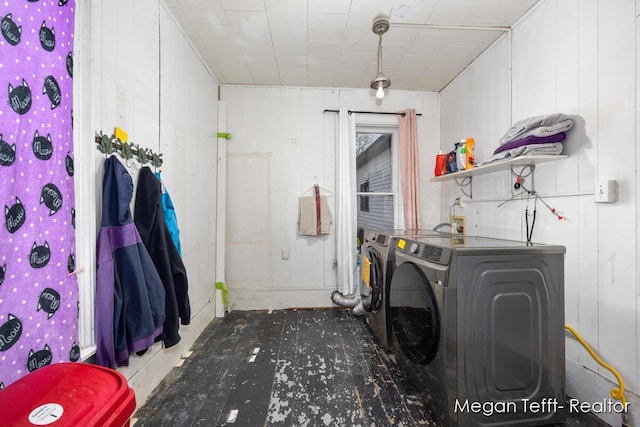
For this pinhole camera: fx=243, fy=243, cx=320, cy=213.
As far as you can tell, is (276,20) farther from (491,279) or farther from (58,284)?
(491,279)

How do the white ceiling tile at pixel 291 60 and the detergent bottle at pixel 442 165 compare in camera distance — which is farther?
the detergent bottle at pixel 442 165

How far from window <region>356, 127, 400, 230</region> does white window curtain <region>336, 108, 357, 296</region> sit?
28 centimetres

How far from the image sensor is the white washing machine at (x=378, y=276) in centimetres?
180

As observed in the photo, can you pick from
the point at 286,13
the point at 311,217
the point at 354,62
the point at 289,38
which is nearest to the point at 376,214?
the point at 311,217

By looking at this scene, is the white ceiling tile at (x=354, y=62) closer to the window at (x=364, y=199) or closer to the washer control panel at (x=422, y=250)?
the window at (x=364, y=199)

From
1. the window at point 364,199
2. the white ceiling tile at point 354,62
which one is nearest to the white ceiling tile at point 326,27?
the white ceiling tile at point 354,62

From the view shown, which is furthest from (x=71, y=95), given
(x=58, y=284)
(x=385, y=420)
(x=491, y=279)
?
(x=385, y=420)

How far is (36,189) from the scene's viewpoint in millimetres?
790

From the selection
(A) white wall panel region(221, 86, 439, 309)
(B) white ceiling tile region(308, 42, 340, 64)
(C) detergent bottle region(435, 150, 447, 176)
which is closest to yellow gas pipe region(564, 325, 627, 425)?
(C) detergent bottle region(435, 150, 447, 176)

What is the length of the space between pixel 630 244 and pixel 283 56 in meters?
2.62

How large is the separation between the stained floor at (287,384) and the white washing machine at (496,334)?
28 centimetres

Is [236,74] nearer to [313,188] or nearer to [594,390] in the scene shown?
[313,188]

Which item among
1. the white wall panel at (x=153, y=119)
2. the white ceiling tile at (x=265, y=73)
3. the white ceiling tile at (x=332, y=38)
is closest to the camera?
the white wall panel at (x=153, y=119)

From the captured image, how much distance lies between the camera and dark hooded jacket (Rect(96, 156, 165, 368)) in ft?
3.51
